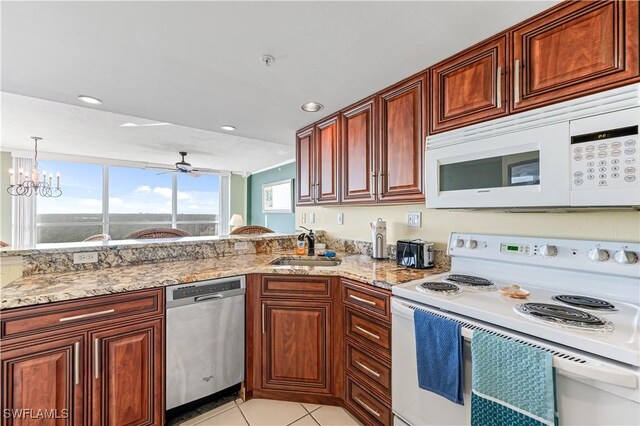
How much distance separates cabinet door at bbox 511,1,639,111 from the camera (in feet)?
3.25

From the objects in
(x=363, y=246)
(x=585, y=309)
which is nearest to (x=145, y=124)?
(x=363, y=246)

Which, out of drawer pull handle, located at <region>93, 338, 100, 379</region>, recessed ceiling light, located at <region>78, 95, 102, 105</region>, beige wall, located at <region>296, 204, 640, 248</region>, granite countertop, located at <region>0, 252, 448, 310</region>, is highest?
recessed ceiling light, located at <region>78, 95, 102, 105</region>

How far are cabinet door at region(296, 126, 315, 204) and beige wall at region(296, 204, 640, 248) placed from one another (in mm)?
349

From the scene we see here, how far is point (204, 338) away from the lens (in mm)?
1665

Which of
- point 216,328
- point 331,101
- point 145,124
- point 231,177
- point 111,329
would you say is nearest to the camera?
point 111,329

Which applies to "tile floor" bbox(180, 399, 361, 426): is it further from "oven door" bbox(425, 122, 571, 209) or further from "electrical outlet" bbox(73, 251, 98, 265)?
"oven door" bbox(425, 122, 571, 209)

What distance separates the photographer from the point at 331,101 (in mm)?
2061

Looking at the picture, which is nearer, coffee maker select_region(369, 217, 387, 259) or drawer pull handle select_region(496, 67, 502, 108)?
drawer pull handle select_region(496, 67, 502, 108)

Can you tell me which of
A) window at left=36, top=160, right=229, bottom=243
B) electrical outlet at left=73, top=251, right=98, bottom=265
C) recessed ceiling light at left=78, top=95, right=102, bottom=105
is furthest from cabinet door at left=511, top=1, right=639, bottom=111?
window at left=36, top=160, right=229, bottom=243

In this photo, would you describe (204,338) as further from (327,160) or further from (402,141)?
(402,141)

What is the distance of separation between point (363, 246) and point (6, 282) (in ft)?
7.52

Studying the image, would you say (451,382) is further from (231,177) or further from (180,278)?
(231,177)

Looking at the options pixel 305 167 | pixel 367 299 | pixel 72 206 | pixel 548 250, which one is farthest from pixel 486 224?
pixel 72 206

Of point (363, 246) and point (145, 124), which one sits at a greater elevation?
point (145, 124)
